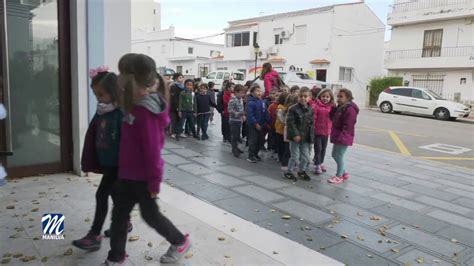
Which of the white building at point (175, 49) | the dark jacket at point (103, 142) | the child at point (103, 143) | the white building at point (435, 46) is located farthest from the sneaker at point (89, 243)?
the white building at point (175, 49)

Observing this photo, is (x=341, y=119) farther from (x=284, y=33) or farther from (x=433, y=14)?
(x=284, y=33)

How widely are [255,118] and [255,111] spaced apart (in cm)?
13

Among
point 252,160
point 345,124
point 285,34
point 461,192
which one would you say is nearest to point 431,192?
point 461,192

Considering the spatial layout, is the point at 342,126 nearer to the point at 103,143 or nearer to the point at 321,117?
the point at 321,117

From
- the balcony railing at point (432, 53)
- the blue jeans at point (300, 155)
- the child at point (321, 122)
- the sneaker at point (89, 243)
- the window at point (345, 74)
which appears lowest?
the sneaker at point (89, 243)

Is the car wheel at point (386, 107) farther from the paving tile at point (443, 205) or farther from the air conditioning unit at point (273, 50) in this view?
the paving tile at point (443, 205)

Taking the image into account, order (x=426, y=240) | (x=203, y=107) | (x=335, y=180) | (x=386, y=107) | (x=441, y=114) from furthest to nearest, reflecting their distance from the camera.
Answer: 1. (x=386, y=107)
2. (x=441, y=114)
3. (x=203, y=107)
4. (x=335, y=180)
5. (x=426, y=240)

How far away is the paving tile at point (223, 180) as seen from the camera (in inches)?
Answer: 223

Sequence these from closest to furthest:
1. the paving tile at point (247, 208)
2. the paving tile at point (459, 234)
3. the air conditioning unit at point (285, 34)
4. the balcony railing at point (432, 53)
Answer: the paving tile at point (459, 234) → the paving tile at point (247, 208) → the balcony railing at point (432, 53) → the air conditioning unit at point (285, 34)

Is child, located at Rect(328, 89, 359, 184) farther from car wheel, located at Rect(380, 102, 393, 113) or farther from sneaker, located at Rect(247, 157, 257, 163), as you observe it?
Answer: car wheel, located at Rect(380, 102, 393, 113)

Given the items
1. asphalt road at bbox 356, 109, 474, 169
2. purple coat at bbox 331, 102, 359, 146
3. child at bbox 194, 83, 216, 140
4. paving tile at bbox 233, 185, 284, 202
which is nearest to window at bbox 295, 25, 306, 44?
asphalt road at bbox 356, 109, 474, 169

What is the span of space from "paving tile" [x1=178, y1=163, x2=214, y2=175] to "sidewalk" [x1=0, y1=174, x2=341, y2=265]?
139 centimetres

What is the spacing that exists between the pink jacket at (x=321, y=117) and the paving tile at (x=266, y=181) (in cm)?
119

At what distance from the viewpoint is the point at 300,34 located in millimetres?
30281
